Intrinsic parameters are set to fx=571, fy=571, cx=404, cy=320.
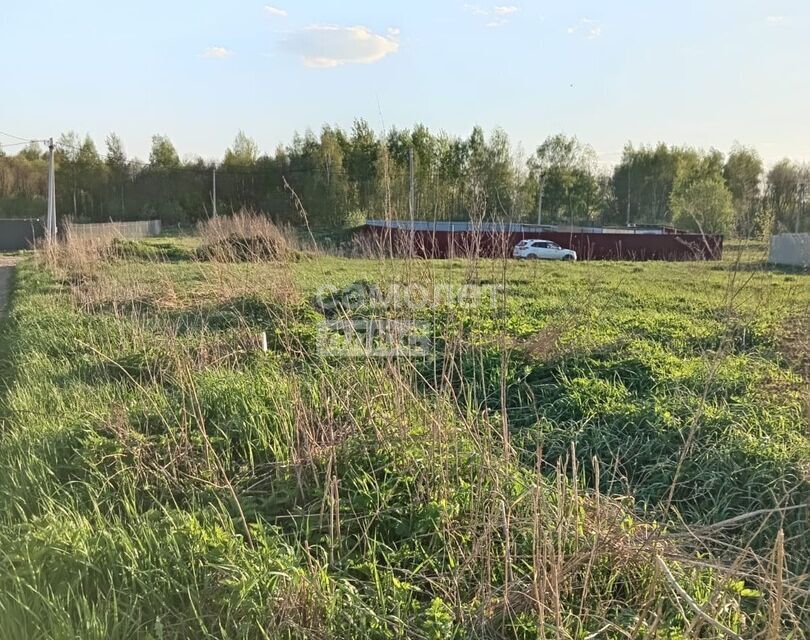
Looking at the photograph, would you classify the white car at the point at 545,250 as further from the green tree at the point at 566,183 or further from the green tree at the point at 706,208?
the green tree at the point at 566,183

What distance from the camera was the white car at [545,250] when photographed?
21.5 meters

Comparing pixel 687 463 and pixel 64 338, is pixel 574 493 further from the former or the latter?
pixel 64 338

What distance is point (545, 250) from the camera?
22000 millimetres

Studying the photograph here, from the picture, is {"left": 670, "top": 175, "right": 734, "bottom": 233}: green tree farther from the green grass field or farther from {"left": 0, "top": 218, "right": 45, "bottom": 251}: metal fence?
{"left": 0, "top": 218, "right": 45, "bottom": 251}: metal fence

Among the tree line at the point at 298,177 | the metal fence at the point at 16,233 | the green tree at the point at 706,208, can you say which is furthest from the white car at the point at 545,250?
the metal fence at the point at 16,233

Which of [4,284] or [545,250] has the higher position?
[545,250]

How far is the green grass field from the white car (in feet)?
55.3

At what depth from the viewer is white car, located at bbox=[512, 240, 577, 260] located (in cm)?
2155

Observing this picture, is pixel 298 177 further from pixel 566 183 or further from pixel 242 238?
pixel 242 238

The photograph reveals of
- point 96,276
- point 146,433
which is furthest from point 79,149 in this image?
point 146,433

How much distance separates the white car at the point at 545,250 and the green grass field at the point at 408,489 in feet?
55.3

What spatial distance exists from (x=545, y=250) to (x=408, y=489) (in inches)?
816

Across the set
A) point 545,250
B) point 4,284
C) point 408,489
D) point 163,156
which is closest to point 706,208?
point 408,489

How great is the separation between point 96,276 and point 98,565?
7888 mm
